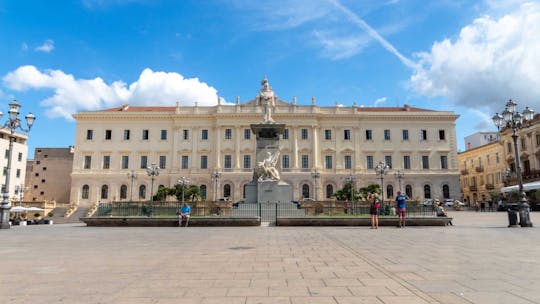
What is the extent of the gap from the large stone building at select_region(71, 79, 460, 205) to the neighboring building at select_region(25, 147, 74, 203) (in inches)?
518

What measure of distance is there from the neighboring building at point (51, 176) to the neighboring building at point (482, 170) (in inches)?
2813

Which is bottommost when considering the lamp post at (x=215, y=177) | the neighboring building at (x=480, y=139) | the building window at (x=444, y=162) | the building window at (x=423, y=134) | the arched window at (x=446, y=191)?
the arched window at (x=446, y=191)

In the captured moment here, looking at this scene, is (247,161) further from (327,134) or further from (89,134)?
(89,134)

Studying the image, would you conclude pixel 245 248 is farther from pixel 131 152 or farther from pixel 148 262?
pixel 131 152

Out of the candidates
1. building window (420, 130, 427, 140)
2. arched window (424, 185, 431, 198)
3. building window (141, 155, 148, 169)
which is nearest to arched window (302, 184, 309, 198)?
arched window (424, 185, 431, 198)

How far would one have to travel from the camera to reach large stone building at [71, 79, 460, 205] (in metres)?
55.5

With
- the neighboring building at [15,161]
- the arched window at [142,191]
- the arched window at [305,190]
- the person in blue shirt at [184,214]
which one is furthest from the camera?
the neighboring building at [15,161]

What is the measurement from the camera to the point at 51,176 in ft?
219

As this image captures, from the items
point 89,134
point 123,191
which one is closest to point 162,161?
point 123,191

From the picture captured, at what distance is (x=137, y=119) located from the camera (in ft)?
188

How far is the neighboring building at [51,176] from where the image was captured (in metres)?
66.4

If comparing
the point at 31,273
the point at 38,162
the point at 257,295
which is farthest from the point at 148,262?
the point at 38,162

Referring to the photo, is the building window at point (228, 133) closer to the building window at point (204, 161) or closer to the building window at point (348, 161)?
the building window at point (204, 161)

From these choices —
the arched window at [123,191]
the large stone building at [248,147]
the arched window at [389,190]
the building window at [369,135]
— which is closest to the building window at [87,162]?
the large stone building at [248,147]
